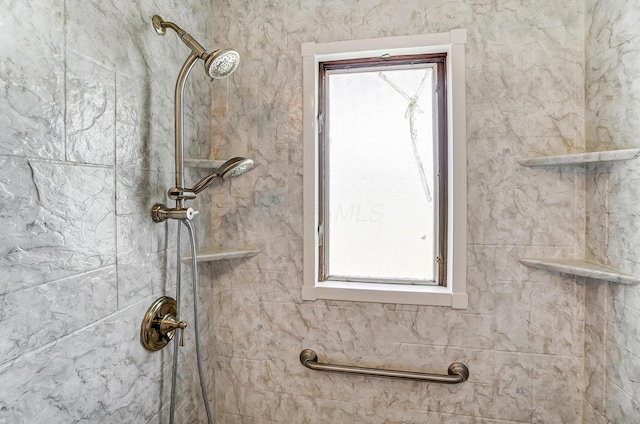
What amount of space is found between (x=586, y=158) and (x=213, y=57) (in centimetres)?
121

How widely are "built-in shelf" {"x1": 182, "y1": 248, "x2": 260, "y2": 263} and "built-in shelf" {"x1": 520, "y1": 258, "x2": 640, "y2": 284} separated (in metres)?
1.09

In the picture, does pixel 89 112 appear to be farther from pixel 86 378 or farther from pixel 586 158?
pixel 586 158

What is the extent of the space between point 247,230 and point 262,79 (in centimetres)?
→ 67

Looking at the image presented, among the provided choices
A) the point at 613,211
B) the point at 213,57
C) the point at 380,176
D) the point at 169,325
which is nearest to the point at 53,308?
the point at 169,325

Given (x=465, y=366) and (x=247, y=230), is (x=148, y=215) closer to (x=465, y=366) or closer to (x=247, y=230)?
(x=247, y=230)

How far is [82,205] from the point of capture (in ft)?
2.43

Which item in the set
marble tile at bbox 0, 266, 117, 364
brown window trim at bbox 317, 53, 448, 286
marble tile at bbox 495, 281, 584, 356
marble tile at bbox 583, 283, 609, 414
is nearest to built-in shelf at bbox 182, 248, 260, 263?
marble tile at bbox 0, 266, 117, 364

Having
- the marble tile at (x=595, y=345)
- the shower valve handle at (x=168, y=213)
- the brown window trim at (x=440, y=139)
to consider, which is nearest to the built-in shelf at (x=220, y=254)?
the shower valve handle at (x=168, y=213)

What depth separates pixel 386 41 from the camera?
121 centimetres

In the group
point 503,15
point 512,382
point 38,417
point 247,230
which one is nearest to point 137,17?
point 247,230

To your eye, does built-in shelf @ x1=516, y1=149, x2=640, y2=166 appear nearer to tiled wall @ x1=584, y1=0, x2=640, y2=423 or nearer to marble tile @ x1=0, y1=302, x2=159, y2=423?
tiled wall @ x1=584, y1=0, x2=640, y2=423

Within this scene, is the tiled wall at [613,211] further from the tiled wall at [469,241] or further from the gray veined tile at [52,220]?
the gray veined tile at [52,220]

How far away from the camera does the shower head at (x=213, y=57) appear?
887 mm

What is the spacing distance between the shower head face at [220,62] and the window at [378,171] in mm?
402
